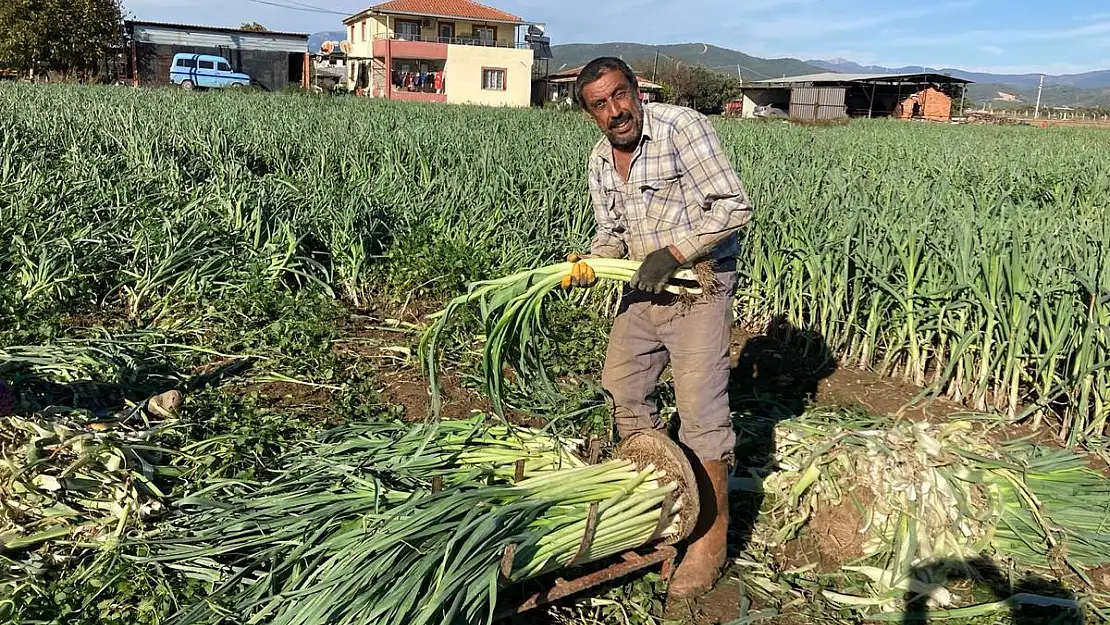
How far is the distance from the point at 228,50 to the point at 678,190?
41981 millimetres

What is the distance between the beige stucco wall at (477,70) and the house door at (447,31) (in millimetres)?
7564

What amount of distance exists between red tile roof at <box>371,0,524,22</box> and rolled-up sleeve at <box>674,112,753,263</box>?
166 ft

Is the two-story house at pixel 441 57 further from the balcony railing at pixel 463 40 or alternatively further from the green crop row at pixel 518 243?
the green crop row at pixel 518 243

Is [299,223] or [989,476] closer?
[989,476]

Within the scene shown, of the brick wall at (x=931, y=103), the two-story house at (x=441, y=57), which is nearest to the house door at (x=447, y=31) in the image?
the two-story house at (x=441, y=57)

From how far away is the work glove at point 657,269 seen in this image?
2.39m

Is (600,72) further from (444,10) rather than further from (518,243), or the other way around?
(444,10)

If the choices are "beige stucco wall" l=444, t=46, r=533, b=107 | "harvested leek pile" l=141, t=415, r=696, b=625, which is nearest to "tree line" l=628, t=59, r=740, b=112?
"beige stucco wall" l=444, t=46, r=533, b=107

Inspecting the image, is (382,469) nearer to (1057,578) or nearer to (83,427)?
(83,427)

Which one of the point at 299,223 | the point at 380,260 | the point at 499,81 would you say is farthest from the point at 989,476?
the point at 499,81

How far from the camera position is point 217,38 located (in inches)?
1577

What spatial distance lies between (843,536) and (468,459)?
1355mm

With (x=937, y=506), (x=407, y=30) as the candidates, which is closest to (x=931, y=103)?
(x=407, y=30)

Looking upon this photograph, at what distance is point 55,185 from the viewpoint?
576cm
